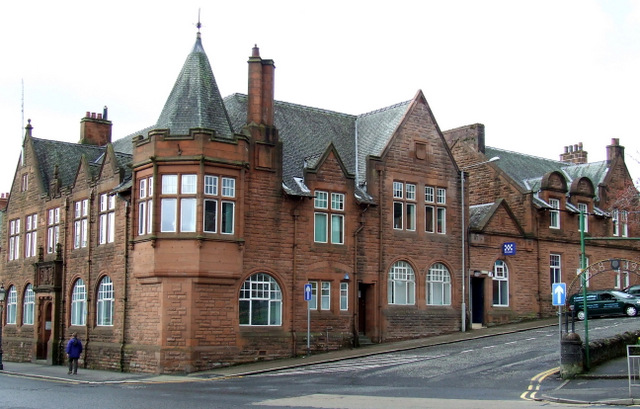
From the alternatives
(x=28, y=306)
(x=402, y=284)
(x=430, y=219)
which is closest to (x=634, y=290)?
(x=430, y=219)

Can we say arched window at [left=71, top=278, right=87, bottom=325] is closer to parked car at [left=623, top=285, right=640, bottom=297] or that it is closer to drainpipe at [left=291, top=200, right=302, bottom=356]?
drainpipe at [left=291, top=200, right=302, bottom=356]

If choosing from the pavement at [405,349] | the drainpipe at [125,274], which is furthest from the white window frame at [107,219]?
the pavement at [405,349]

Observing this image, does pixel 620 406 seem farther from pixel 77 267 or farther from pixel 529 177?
pixel 529 177

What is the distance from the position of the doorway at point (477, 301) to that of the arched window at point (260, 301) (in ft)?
39.0

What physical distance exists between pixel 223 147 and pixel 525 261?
19.0m

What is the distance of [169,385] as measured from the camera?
26391mm

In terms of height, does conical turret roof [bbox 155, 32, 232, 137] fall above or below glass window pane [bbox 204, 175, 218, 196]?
above

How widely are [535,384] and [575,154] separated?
37520mm

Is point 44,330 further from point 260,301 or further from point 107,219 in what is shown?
point 260,301

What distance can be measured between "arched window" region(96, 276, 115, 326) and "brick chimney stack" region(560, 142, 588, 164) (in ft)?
117

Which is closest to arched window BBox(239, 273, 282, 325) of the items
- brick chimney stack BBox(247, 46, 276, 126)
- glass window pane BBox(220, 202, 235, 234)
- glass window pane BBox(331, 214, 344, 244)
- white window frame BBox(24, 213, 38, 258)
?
glass window pane BBox(220, 202, 235, 234)

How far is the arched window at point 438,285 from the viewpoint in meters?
38.9

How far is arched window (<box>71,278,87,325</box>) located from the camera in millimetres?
37469

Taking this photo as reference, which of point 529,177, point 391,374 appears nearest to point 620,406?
point 391,374
